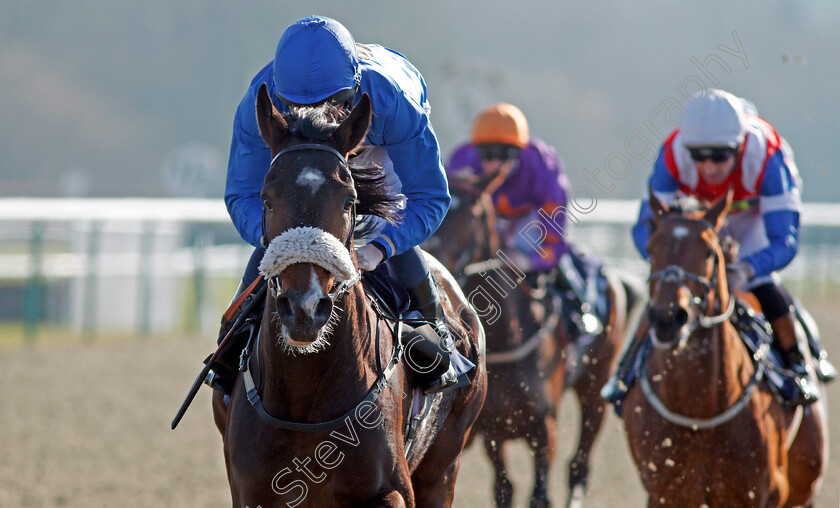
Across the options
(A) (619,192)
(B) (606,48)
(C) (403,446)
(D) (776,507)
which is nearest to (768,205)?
(D) (776,507)

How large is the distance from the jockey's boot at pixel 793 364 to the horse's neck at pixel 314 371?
2290mm

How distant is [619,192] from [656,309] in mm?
21580

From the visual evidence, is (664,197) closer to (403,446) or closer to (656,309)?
(656,309)

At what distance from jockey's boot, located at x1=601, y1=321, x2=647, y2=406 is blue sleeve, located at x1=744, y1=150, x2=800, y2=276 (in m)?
0.57

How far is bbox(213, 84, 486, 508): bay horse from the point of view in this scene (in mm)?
2332

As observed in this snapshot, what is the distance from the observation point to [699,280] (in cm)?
402

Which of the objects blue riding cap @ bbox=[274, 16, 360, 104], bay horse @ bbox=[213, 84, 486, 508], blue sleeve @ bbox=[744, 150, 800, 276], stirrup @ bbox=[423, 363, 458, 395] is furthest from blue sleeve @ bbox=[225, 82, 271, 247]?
blue sleeve @ bbox=[744, 150, 800, 276]

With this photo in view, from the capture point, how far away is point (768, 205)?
4523 mm

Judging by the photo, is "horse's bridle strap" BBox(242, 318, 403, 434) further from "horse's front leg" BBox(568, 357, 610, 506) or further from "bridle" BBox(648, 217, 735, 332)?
"horse's front leg" BBox(568, 357, 610, 506)

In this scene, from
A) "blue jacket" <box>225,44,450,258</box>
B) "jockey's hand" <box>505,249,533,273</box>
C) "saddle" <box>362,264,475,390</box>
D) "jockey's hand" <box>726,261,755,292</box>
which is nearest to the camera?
"blue jacket" <box>225,44,450,258</box>

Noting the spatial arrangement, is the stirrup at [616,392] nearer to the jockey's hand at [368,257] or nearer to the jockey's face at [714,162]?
the jockey's face at [714,162]

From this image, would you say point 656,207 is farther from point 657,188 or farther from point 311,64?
point 311,64

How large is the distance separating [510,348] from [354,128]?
3100 mm

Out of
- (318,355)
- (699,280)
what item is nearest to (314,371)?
(318,355)
